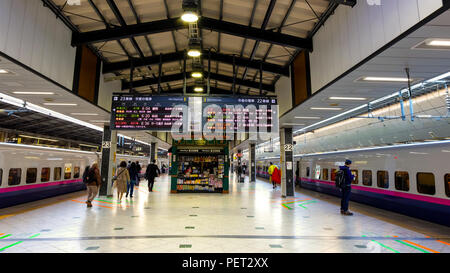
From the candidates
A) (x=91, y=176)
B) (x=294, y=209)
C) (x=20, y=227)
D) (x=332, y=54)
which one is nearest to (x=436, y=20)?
(x=332, y=54)

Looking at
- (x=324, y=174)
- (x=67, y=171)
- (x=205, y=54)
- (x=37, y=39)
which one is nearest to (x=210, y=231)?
(x=37, y=39)

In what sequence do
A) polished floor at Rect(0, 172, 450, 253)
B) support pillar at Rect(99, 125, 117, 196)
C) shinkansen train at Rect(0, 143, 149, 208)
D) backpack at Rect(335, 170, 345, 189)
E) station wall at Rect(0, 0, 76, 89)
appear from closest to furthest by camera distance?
polished floor at Rect(0, 172, 450, 253), station wall at Rect(0, 0, 76, 89), backpack at Rect(335, 170, 345, 189), shinkansen train at Rect(0, 143, 149, 208), support pillar at Rect(99, 125, 117, 196)

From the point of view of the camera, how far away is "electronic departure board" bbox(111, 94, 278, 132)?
7.80 metres

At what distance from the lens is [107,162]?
475 inches

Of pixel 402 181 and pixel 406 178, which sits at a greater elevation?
pixel 406 178

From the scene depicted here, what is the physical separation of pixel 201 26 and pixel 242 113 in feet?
9.63

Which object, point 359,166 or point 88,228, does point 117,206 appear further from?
point 359,166

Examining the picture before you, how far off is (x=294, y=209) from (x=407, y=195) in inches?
136

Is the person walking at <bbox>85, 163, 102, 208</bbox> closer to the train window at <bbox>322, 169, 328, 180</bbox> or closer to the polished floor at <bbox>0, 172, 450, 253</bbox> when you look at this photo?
the polished floor at <bbox>0, 172, 450, 253</bbox>

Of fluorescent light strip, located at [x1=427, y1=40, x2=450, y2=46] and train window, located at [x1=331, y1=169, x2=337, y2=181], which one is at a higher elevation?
fluorescent light strip, located at [x1=427, y1=40, x2=450, y2=46]

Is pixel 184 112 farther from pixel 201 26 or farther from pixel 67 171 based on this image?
pixel 67 171

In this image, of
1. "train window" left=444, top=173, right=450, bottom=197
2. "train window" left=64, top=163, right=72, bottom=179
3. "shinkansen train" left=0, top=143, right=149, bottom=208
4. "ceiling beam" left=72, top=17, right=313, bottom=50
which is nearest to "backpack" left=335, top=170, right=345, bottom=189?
"train window" left=444, top=173, right=450, bottom=197

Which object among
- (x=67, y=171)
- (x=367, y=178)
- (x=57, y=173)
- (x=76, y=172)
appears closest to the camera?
(x=367, y=178)

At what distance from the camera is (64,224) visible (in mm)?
6449
